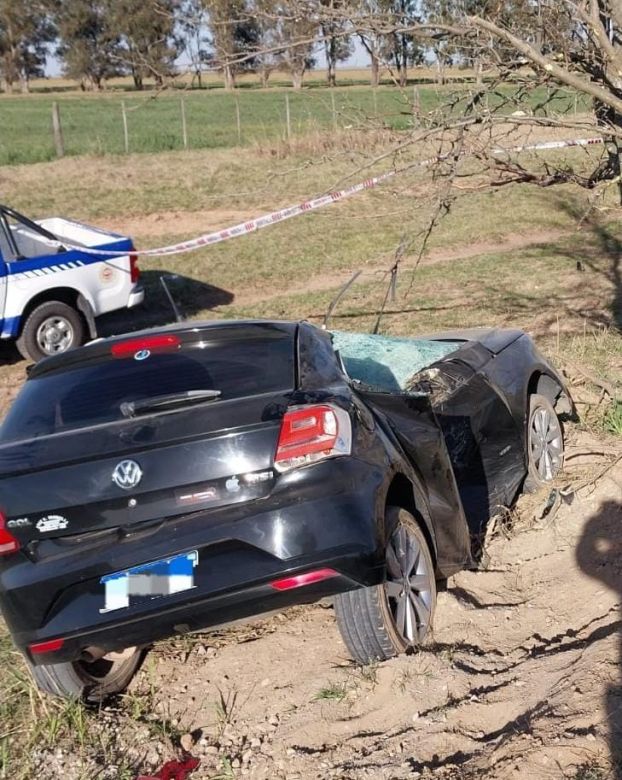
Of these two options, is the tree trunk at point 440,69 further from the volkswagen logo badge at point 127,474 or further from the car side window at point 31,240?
the car side window at point 31,240

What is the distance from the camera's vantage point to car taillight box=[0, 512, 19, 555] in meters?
3.73

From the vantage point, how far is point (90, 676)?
4199 mm

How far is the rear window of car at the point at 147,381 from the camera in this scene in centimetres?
402

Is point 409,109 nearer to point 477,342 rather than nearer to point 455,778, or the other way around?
Result: point 477,342

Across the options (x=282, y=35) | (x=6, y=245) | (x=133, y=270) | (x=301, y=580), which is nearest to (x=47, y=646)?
(x=301, y=580)

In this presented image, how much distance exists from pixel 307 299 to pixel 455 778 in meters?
10.8

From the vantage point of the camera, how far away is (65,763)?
149 inches

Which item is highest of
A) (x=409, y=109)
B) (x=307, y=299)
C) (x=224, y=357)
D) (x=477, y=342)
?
(x=409, y=109)

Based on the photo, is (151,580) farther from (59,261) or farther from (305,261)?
(305,261)

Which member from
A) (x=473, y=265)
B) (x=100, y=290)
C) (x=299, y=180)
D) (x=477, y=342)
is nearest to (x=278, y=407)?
(x=477, y=342)

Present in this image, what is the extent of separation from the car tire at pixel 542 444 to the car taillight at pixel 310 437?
231 cm

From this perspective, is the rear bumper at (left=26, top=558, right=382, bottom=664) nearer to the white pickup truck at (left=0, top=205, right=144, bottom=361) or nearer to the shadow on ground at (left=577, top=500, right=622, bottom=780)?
the shadow on ground at (left=577, top=500, right=622, bottom=780)

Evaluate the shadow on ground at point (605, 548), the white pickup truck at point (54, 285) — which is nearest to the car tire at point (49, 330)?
the white pickup truck at point (54, 285)

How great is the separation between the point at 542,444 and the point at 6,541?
337 cm
